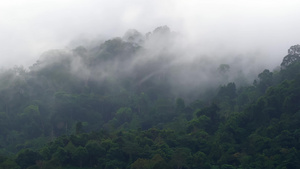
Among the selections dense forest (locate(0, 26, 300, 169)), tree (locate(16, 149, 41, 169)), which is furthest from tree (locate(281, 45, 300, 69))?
tree (locate(16, 149, 41, 169))

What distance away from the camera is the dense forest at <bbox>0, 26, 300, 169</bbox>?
3362cm

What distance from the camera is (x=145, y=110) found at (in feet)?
168

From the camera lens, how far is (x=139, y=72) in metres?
58.9

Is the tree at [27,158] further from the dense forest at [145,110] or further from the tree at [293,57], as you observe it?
the tree at [293,57]

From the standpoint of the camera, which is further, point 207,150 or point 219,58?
point 219,58

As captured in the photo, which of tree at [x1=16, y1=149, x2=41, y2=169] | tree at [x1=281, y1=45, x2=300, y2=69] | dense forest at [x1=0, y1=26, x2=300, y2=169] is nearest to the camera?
tree at [x1=16, y1=149, x2=41, y2=169]

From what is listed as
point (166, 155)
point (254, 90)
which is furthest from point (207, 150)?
point (254, 90)

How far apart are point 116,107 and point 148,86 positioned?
6259 mm

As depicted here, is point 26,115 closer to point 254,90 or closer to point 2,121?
point 2,121

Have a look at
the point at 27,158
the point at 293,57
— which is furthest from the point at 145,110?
the point at 27,158

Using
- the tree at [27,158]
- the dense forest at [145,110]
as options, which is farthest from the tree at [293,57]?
the tree at [27,158]

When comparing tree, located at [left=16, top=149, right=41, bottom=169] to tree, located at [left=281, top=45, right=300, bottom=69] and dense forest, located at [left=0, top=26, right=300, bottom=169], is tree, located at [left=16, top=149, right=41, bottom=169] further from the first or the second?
tree, located at [left=281, top=45, right=300, bottom=69]

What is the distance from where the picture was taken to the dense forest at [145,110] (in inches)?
1324

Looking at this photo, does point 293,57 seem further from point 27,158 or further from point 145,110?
point 27,158
